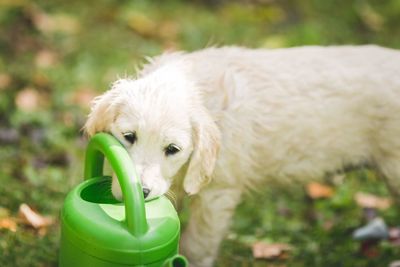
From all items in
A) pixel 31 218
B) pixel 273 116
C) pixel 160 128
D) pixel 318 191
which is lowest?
pixel 318 191

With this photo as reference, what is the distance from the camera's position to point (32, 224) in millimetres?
3947

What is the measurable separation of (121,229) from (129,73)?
286cm

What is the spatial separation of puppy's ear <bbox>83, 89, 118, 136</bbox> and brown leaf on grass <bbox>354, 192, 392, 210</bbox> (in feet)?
6.98

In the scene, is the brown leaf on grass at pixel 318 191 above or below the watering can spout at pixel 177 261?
below

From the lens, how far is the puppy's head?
10.6 feet

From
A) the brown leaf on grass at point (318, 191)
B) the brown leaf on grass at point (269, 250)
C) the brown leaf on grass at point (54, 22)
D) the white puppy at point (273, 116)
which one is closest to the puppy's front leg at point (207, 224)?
the white puppy at point (273, 116)

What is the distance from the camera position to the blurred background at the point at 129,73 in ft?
13.8

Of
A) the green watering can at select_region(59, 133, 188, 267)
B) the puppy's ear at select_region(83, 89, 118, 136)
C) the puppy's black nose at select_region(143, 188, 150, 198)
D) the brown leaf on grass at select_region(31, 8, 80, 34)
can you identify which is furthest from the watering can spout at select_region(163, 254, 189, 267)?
the brown leaf on grass at select_region(31, 8, 80, 34)

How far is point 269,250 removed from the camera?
416cm

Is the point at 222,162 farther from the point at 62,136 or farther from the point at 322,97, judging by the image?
the point at 62,136

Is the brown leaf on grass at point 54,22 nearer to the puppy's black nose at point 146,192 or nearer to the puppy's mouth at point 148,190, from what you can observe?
the puppy's mouth at point 148,190

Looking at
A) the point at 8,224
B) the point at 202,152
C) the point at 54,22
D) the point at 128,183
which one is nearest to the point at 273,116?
the point at 202,152

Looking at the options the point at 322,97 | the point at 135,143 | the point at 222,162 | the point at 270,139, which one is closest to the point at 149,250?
the point at 135,143

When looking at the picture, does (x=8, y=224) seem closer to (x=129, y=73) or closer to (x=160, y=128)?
(x=160, y=128)
